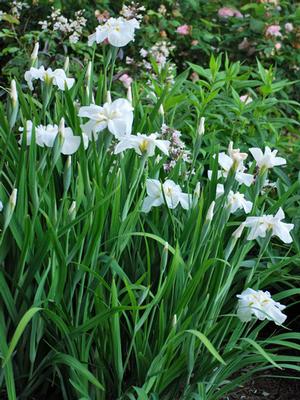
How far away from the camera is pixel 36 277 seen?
171 centimetres

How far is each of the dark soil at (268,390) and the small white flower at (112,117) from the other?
1014 millimetres

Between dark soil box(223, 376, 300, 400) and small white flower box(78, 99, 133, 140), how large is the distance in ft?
3.33

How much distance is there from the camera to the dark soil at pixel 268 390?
2191 millimetres

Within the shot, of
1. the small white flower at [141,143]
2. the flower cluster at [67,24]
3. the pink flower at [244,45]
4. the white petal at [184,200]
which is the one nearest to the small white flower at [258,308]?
the white petal at [184,200]

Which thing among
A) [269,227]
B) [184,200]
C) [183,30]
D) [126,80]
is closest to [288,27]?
[183,30]

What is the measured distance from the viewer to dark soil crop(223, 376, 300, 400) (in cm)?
219

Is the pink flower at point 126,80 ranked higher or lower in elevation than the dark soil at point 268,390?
higher

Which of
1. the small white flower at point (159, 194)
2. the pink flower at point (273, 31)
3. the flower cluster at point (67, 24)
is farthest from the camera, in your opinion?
the pink flower at point (273, 31)

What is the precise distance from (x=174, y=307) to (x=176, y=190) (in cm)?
33

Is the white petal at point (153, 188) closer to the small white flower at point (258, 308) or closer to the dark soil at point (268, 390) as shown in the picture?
the small white flower at point (258, 308)

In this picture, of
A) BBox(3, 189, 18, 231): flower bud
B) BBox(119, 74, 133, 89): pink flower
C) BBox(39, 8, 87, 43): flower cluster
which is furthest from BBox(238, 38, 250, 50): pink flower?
BBox(3, 189, 18, 231): flower bud

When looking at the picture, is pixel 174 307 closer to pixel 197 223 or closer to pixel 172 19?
pixel 197 223

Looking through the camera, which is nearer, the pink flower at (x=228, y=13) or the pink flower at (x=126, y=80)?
the pink flower at (x=126, y=80)

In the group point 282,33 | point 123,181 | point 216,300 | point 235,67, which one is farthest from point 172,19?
point 216,300
